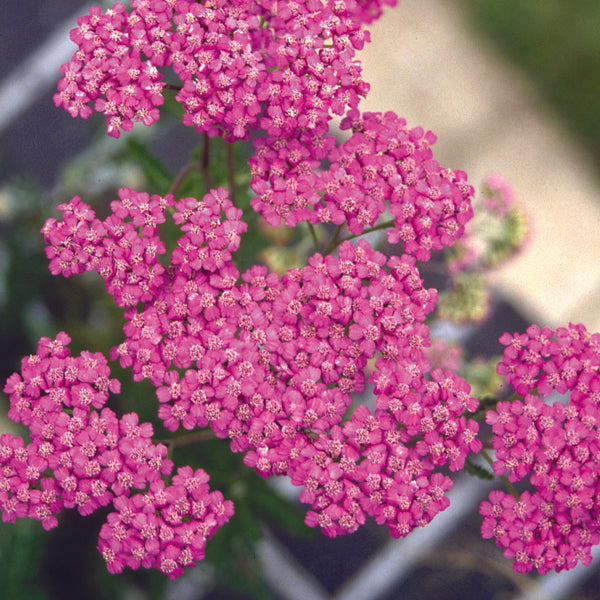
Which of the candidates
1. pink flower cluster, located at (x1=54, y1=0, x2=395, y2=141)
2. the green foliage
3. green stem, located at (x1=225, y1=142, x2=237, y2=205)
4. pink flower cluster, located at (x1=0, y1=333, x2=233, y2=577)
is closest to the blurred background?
green stem, located at (x1=225, y1=142, x2=237, y2=205)

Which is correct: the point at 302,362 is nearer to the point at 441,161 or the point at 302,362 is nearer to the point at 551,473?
the point at 551,473

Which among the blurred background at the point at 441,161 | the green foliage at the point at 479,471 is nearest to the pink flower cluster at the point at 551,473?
the green foliage at the point at 479,471

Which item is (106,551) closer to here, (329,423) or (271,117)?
(329,423)

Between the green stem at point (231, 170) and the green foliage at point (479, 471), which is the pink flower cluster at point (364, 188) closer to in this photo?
the green stem at point (231, 170)

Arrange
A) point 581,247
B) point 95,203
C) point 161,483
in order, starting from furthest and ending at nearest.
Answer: point 581,247, point 95,203, point 161,483

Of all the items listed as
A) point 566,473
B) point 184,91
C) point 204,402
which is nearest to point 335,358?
point 204,402

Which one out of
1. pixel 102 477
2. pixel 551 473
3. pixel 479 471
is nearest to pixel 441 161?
pixel 479 471
